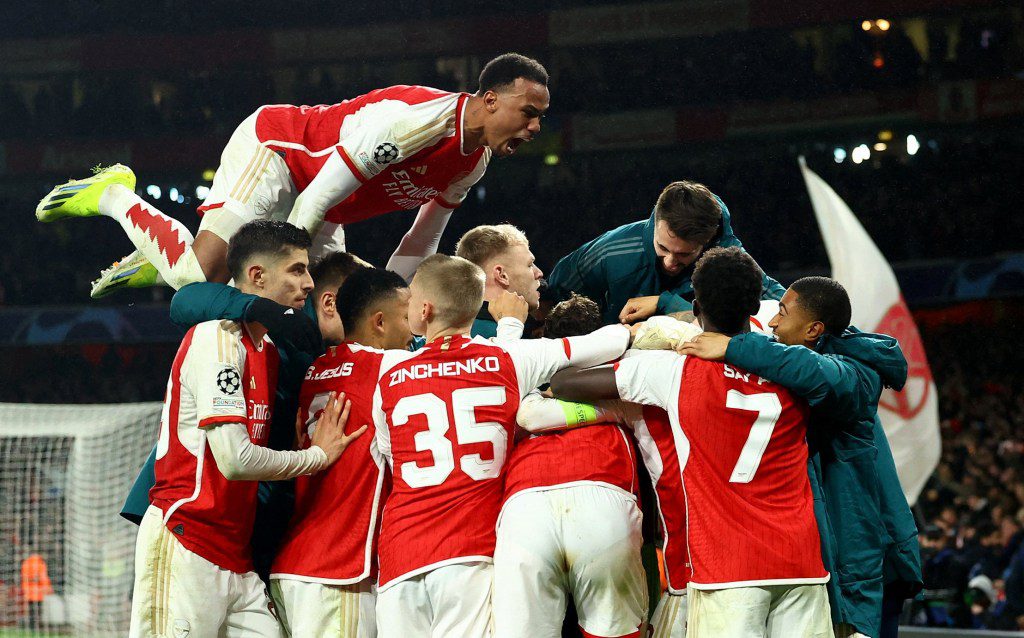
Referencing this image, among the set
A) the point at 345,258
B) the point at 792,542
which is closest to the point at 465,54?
the point at 345,258

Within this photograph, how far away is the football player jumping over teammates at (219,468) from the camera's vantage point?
10.7 ft

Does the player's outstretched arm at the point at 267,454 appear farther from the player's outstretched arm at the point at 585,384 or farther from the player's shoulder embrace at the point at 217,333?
the player's outstretched arm at the point at 585,384

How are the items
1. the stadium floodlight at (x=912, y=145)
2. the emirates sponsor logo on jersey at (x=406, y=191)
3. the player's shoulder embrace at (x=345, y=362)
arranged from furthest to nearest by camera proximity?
the stadium floodlight at (x=912, y=145) < the emirates sponsor logo on jersey at (x=406, y=191) < the player's shoulder embrace at (x=345, y=362)

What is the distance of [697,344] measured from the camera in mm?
3170

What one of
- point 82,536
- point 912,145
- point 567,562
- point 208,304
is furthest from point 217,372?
point 912,145

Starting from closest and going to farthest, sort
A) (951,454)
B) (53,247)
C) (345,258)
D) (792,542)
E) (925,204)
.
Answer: (792,542) → (345,258) → (951,454) → (925,204) → (53,247)

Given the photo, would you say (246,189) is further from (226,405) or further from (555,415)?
(555,415)

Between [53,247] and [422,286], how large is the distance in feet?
64.4

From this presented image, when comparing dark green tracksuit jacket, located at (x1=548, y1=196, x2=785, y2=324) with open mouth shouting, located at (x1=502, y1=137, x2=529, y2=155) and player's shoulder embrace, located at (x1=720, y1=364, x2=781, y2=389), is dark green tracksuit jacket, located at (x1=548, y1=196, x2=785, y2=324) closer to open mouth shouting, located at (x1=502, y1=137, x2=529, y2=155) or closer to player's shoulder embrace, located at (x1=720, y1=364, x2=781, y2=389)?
open mouth shouting, located at (x1=502, y1=137, x2=529, y2=155)

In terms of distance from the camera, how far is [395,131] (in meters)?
3.91

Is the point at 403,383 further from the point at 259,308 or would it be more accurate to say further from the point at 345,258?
the point at 345,258

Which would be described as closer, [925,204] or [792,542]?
[792,542]

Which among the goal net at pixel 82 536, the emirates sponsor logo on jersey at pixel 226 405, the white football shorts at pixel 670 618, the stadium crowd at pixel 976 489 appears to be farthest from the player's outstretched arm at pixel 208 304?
the goal net at pixel 82 536

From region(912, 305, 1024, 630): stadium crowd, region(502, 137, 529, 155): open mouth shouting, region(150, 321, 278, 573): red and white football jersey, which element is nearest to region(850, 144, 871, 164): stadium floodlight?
region(912, 305, 1024, 630): stadium crowd
